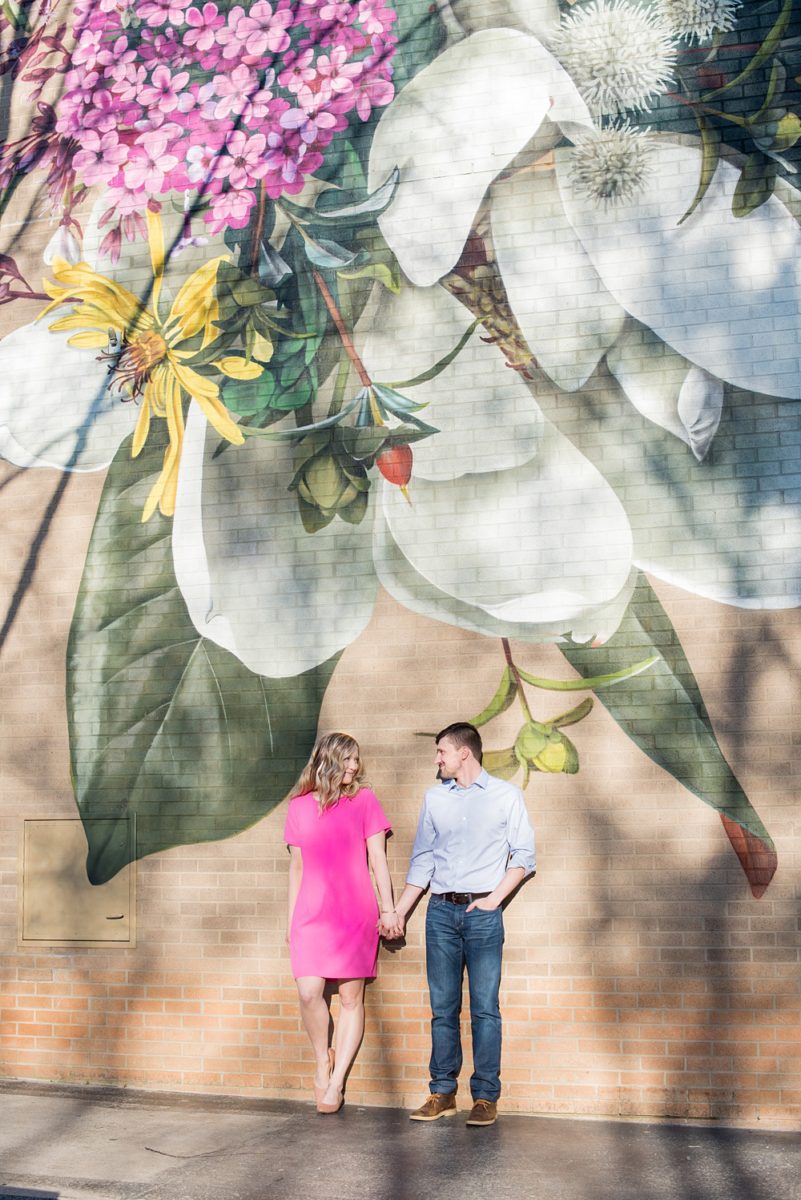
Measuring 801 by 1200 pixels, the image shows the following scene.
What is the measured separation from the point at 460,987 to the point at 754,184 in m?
4.31

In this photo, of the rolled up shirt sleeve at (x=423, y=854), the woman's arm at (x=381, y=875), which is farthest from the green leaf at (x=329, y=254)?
the woman's arm at (x=381, y=875)

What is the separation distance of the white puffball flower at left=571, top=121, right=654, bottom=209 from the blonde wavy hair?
312 centimetres

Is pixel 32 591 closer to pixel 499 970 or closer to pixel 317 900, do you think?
pixel 317 900

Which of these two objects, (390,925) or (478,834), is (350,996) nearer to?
(390,925)

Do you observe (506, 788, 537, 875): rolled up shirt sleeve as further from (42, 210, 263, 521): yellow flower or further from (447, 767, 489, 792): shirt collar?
(42, 210, 263, 521): yellow flower

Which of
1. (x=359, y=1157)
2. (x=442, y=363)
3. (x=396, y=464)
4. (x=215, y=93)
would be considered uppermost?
(x=215, y=93)

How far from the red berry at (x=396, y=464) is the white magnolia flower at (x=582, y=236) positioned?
87 cm

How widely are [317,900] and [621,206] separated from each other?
3.92 meters

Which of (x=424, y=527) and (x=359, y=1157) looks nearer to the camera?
(x=359, y=1157)

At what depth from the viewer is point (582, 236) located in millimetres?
7398

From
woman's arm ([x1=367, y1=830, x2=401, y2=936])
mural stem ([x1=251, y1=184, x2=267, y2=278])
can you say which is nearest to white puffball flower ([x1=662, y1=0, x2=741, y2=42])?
mural stem ([x1=251, y1=184, x2=267, y2=278])

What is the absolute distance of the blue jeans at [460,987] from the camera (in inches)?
268

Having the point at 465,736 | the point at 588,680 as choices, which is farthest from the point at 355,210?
the point at 465,736

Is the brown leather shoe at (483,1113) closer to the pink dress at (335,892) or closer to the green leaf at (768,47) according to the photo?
the pink dress at (335,892)
